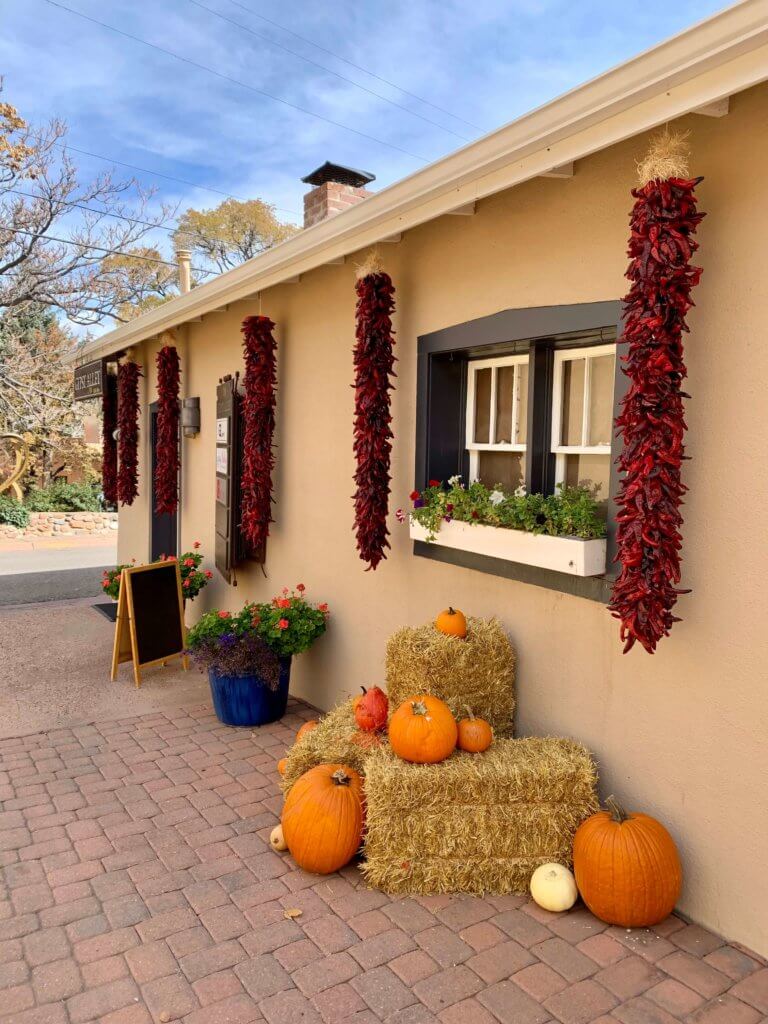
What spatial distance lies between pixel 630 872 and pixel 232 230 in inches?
1057

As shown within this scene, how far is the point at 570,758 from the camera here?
132 inches

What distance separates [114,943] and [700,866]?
7.63 feet

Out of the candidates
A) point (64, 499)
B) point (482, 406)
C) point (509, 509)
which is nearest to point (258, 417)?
point (482, 406)

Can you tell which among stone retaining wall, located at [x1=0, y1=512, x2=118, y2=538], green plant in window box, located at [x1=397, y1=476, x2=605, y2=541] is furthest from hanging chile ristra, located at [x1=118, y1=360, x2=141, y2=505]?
stone retaining wall, located at [x1=0, y1=512, x2=118, y2=538]

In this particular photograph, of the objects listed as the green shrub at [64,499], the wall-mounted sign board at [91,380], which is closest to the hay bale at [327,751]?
the wall-mounted sign board at [91,380]

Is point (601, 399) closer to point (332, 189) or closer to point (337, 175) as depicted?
point (332, 189)

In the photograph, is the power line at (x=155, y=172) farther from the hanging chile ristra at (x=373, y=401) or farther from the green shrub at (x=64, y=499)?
the hanging chile ristra at (x=373, y=401)

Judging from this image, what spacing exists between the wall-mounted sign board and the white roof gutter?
5.93m

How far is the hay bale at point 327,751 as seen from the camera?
148 inches

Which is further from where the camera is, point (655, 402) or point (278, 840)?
point (278, 840)

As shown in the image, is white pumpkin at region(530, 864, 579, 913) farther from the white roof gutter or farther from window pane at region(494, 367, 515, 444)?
the white roof gutter

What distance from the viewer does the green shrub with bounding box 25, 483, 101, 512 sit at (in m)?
18.6

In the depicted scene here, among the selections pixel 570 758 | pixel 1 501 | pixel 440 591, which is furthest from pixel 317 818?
pixel 1 501

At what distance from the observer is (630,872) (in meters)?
2.97
